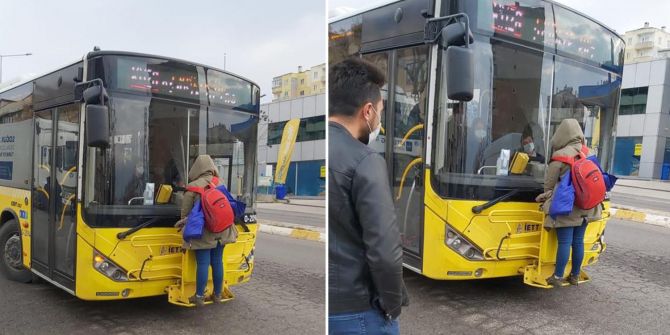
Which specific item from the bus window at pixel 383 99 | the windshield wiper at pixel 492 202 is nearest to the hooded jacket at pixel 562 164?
the windshield wiper at pixel 492 202

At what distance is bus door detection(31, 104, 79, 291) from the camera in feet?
6.68

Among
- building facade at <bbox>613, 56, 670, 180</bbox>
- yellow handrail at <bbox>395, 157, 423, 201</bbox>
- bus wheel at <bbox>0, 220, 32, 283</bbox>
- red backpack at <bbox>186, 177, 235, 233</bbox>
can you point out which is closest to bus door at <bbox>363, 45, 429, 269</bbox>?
yellow handrail at <bbox>395, 157, 423, 201</bbox>

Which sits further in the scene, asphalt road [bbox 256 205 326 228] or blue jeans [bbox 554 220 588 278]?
blue jeans [bbox 554 220 588 278]

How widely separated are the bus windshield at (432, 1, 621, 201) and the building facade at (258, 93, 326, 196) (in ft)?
6.40

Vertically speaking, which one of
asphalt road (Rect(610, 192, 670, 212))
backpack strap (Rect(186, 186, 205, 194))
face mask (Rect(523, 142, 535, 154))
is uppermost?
face mask (Rect(523, 142, 535, 154))

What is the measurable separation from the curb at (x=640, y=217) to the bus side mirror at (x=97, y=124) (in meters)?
8.52

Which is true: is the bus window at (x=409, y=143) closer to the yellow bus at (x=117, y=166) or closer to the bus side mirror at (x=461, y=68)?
the bus side mirror at (x=461, y=68)

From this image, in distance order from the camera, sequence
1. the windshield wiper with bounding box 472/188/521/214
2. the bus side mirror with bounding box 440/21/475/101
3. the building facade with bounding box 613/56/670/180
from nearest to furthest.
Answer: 1. the bus side mirror with bounding box 440/21/475/101
2. the windshield wiper with bounding box 472/188/521/214
3. the building facade with bounding box 613/56/670/180

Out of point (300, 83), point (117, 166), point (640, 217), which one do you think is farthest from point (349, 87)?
point (640, 217)

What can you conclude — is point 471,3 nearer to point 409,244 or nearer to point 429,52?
point 429,52

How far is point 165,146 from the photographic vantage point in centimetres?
233

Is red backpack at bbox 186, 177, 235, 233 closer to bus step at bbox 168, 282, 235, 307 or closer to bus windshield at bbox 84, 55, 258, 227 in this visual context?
bus windshield at bbox 84, 55, 258, 227

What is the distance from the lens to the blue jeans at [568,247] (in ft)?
12.1

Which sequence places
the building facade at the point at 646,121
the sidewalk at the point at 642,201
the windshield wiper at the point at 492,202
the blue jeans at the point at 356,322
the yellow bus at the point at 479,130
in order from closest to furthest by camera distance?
1. the blue jeans at the point at 356,322
2. the yellow bus at the point at 479,130
3. the windshield wiper at the point at 492,202
4. the sidewalk at the point at 642,201
5. the building facade at the point at 646,121
